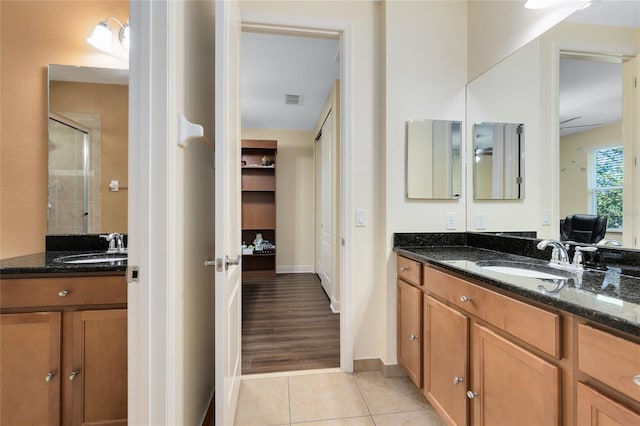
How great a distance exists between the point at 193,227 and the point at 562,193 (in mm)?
1806

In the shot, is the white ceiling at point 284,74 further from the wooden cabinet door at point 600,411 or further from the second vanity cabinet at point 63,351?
the wooden cabinet door at point 600,411

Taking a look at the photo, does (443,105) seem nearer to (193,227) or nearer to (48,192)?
(193,227)

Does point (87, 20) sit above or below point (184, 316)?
above

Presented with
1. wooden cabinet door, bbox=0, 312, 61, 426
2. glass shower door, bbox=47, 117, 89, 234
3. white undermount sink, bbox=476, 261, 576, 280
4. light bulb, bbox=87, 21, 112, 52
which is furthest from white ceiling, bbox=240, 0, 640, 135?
wooden cabinet door, bbox=0, 312, 61, 426

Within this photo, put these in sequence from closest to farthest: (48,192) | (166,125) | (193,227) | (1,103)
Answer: (166,125), (193,227), (1,103), (48,192)

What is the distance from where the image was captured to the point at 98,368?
1348 mm

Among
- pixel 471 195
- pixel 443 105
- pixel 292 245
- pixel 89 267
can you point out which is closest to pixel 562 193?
pixel 471 195

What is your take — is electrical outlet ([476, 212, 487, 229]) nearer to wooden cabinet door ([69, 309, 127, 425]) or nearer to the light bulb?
wooden cabinet door ([69, 309, 127, 425])

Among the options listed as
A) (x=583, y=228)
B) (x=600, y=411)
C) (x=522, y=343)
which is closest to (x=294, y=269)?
(x=583, y=228)

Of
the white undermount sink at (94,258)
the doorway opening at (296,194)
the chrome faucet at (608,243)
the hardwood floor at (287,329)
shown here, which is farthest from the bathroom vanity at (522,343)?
the white undermount sink at (94,258)

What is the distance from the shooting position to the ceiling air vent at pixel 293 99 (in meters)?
3.78

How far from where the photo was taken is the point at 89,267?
1.32m

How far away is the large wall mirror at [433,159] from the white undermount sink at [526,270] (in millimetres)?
706

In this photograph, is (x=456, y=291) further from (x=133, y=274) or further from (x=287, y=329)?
(x=287, y=329)
